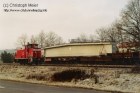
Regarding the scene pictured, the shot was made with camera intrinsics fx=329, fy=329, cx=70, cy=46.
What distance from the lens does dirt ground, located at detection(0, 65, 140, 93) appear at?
908 inches

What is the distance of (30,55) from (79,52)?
22.5 ft

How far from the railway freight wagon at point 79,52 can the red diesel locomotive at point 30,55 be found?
2.16 meters

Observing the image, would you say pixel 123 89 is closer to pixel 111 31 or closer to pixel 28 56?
pixel 28 56

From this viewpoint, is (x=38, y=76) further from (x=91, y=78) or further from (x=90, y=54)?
(x=90, y=54)

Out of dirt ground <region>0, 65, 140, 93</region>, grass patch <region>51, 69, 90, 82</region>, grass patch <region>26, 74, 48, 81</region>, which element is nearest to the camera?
dirt ground <region>0, 65, 140, 93</region>

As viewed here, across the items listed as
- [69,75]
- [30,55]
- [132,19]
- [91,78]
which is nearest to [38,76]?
[69,75]

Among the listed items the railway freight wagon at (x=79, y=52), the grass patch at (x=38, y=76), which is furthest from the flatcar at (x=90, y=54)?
the grass patch at (x=38, y=76)

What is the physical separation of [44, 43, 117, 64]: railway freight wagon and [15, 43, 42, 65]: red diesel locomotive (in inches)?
85.1

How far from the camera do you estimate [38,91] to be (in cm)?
2170

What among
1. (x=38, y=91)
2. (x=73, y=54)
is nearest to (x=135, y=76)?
(x=38, y=91)

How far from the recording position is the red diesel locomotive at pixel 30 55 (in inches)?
1804

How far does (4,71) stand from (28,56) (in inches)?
285

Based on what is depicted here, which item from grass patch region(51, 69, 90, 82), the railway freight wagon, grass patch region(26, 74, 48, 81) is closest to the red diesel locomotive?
the railway freight wagon

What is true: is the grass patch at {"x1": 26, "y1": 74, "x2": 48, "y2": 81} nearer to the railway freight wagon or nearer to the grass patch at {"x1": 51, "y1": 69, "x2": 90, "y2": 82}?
the grass patch at {"x1": 51, "y1": 69, "x2": 90, "y2": 82}
